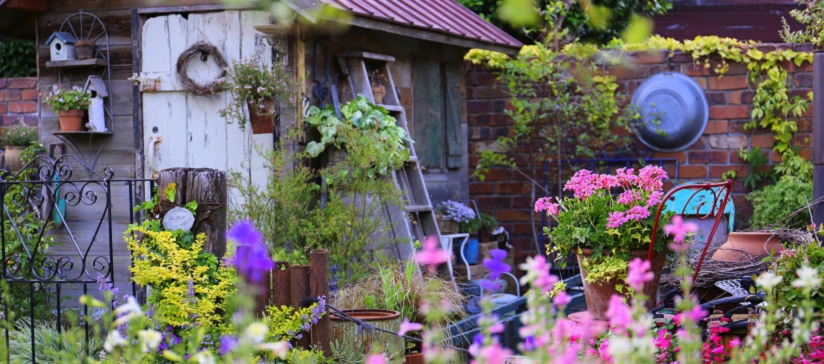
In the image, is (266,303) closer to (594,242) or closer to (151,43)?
(594,242)

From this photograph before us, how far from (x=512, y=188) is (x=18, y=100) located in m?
5.13

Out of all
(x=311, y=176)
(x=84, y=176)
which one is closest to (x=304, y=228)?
(x=311, y=176)

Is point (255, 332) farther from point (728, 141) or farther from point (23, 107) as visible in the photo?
point (23, 107)

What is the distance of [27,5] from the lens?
6.66 meters

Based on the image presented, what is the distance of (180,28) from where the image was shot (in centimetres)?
637

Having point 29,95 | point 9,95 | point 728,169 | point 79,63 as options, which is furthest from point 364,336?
point 9,95

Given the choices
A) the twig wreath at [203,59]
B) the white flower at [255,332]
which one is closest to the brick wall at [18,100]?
the twig wreath at [203,59]

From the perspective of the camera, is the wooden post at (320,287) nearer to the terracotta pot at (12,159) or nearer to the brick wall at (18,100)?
the terracotta pot at (12,159)

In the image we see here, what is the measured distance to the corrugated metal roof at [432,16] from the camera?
6.09m

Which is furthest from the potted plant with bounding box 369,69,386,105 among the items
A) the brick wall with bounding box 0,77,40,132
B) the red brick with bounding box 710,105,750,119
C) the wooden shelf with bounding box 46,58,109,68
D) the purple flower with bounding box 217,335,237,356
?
the brick wall with bounding box 0,77,40,132

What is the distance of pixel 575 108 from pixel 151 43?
11.6 ft

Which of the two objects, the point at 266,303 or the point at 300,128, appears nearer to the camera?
the point at 266,303

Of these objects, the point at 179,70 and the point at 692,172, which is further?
the point at 692,172

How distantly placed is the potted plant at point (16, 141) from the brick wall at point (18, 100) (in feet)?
2.00
